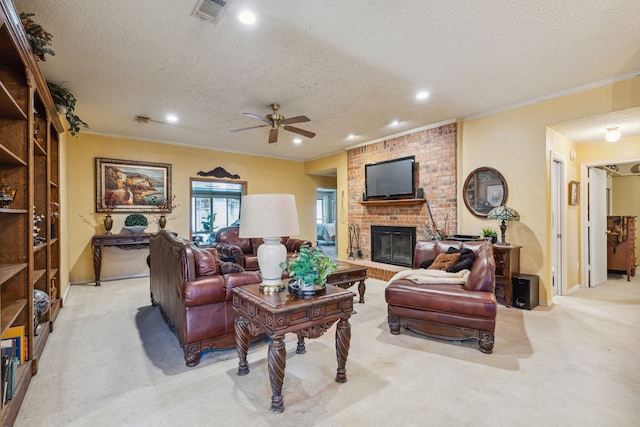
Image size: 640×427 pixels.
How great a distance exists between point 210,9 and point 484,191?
404cm

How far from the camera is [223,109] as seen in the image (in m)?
4.20

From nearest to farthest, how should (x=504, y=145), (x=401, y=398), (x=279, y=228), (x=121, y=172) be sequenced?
(x=401, y=398) < (x=279, y=228) < (x=504, y=145) < (x=121, y=172)

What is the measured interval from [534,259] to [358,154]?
369cm

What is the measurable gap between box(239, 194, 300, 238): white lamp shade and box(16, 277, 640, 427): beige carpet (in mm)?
1050

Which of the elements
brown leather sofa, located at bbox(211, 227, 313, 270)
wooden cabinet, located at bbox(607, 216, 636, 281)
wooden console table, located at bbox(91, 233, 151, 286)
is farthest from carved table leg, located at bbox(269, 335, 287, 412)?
wooden cabinet, located at bbox(607, 216, 636, 281)

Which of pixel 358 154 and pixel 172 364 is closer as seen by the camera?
pixel 172 364

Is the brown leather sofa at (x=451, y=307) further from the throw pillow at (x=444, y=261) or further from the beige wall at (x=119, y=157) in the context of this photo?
the beige wall at (x=119, y=157)

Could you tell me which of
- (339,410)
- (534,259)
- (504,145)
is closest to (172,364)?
(339,410)

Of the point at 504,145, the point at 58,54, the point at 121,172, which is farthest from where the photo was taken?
the point at 121,172

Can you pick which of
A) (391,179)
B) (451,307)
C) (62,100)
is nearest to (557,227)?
(391,179)

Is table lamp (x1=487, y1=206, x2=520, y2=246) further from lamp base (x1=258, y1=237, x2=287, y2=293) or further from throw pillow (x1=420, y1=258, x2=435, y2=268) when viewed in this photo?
lamp base (x1=258, y1=237, x2=287, y2=293)

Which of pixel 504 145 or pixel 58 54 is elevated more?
pixel 58 54

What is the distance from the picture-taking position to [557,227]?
4234 mm

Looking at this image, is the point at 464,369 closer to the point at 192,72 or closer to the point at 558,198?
the point at 558,198
